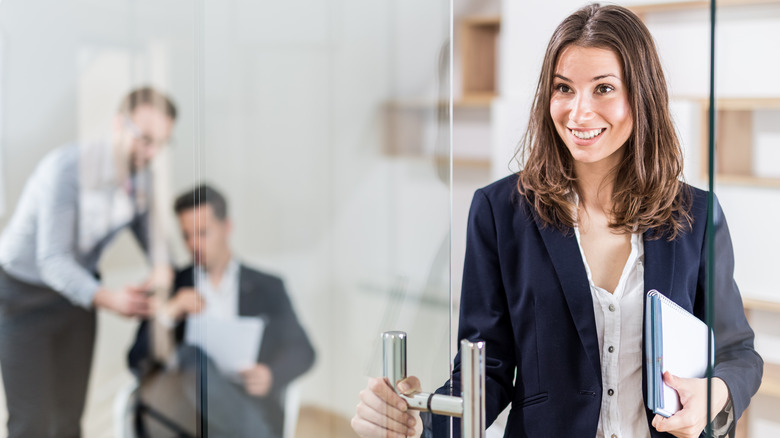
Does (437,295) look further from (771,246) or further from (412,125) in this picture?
(771,246)

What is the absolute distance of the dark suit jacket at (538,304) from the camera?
649 mm

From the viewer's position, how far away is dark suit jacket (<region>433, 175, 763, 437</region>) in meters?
0.65

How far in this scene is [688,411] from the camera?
637 mm

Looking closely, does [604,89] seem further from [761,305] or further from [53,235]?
[53,235]

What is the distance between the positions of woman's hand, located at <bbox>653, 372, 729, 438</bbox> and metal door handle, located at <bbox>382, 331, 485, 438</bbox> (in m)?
0.15

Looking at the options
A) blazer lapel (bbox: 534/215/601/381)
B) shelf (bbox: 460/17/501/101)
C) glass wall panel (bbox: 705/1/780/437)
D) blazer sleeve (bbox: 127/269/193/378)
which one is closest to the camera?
glass wall panel (bbox: 705/1/780/437)

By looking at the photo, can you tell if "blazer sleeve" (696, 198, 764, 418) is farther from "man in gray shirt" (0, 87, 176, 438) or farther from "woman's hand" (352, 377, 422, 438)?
"man in gray shirt" (0, 87, 176, 438)

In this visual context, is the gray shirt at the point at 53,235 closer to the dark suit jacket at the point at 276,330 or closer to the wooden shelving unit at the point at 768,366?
the dark suit jacket at the point at 276,330

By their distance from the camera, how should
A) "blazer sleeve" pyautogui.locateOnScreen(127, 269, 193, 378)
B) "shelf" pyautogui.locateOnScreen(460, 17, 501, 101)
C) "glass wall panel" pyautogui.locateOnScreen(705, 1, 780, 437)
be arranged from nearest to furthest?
1. "glass wall panel" pyautogui.locateOnScreen(705, 1, 780, 437)
2. "shelf" pyautogui.locateOnScreen(460, 17, 501, 101)
3. "blazer sleeve" pyautogui.locateOnScreen(127, 269, 193, 378)

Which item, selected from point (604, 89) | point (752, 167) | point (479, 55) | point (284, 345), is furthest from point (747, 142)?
point (284, 345)

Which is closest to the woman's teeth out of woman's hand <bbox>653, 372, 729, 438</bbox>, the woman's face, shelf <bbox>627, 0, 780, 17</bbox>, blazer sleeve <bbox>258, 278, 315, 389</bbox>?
the woman's face

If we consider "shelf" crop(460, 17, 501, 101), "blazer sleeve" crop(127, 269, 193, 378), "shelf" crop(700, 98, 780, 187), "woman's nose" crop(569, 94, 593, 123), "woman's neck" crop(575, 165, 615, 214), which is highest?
"shelf" crop(460, 17, 501, 101)

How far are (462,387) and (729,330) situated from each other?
0.75 feet

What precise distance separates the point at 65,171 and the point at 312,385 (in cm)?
58
